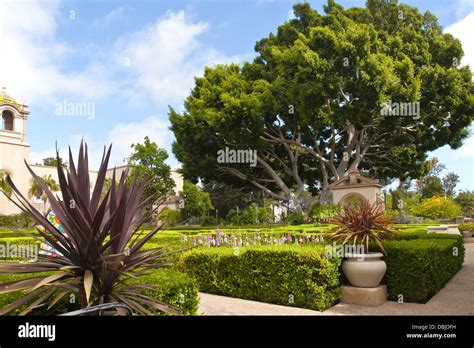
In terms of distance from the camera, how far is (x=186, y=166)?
31.4 metres

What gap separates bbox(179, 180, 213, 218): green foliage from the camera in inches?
1674

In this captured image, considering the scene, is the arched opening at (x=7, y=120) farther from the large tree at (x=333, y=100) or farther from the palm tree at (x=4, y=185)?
the large tree at (x=333, y=100)

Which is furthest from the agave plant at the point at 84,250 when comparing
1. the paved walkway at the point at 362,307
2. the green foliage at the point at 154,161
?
the green foliage at the point at 154,161

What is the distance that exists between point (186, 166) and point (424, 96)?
61.8ft

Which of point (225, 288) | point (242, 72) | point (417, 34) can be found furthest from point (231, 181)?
point (225, 288)

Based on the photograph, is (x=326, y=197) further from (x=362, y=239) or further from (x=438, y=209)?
(x=362, y=239)

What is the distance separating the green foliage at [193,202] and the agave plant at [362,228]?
35.0 m

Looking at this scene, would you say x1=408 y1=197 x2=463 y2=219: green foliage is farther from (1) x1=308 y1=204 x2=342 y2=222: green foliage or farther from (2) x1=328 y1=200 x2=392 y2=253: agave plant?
(2) x1=328 y1=200 x2=392 y2=253: agave plant
